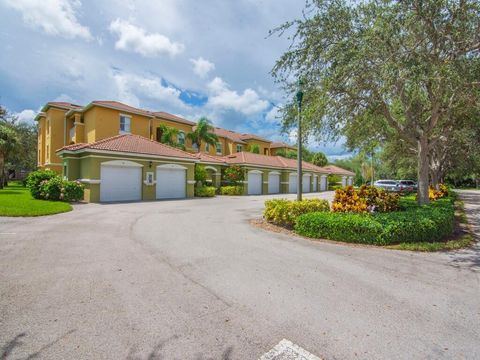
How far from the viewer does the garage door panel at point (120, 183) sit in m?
17.3

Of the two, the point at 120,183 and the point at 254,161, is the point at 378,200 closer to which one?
the point at 120,183

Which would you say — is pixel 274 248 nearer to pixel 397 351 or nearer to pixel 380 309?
pixel 380 309

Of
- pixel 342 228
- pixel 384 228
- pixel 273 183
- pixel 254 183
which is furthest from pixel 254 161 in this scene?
pixel 384 228

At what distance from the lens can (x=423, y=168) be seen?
1083 centimetres

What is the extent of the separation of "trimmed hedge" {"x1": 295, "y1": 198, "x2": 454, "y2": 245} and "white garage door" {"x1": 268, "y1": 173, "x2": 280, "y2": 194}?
22433 millimetres

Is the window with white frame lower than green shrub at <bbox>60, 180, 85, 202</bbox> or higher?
higher

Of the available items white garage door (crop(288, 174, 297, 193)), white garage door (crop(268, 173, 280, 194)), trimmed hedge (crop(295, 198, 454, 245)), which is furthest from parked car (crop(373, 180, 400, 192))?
trimmed hedge (crop(295, 198, 454, 245))

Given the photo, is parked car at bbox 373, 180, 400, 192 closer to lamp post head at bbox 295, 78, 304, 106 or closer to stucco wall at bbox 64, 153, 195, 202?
stucco wall at bbox 64, 153, 195, 202

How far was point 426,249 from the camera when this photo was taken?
693 cm

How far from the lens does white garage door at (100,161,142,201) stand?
56.7 ft

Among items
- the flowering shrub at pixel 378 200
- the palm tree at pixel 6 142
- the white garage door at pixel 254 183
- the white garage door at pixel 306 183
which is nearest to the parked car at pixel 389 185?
the white garage door at pixel 306 183

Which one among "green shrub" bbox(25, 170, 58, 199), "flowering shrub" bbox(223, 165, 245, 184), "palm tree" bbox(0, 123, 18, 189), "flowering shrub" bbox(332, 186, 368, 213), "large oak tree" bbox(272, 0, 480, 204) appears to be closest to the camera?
"large oak tree" bbox(272, 0, 480, 204)

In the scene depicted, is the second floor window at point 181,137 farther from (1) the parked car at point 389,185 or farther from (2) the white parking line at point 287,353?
(2) the white parking line at point 287,353

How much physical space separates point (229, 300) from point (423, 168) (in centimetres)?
1055
